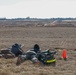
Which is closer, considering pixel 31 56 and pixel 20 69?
pixel 20 69

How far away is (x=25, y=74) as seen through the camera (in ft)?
42.6

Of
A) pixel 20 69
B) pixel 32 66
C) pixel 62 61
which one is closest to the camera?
pixel 20 69

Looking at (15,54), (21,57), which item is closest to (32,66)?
(21,57)

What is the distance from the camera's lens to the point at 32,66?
49.8 ft

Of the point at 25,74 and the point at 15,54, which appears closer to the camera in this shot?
the point at 25,74

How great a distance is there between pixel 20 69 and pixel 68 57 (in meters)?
5.15

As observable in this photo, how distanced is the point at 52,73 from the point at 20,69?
70.0 inches

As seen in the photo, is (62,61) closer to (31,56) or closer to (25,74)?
(31,56)

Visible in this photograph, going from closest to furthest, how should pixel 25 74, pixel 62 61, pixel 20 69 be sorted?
pixel 25 74 < pixel 20 69 < pixel 62 61

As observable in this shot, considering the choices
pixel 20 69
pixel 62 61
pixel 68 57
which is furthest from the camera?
pixel 68 57

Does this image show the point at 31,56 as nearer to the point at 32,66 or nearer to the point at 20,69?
the point at 32,66

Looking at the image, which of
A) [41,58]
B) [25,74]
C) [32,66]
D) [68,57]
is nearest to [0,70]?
[25,74]

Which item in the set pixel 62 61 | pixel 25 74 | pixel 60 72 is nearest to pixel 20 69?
pixel 25 74

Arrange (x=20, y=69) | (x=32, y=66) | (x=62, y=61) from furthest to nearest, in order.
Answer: (x=62, y=61), (x=32, y=66), (x=20, y=69)
